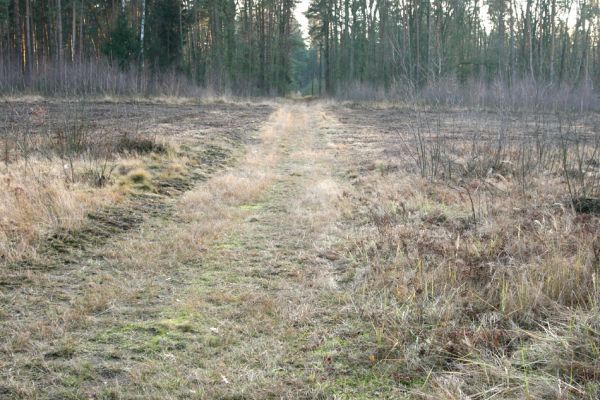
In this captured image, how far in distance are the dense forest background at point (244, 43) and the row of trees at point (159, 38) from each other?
9 centimetres

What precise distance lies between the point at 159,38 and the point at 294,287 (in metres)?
33.3

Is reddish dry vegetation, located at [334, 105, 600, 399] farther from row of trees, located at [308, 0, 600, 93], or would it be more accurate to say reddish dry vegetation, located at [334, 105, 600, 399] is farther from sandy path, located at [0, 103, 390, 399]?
row of trees, located at [308, 0, 600, 93]

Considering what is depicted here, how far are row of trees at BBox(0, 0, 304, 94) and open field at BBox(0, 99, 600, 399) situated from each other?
21.1 meters

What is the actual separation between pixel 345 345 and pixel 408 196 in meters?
3.77

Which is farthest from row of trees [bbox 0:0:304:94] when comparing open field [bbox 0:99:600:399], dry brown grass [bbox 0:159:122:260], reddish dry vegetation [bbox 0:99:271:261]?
open field [bbox 0:99:600:399]

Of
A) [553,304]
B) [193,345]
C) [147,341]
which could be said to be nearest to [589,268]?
[553,304]

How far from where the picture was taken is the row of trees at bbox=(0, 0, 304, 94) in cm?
2944

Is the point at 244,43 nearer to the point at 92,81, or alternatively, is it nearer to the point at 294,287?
the point at 92,81

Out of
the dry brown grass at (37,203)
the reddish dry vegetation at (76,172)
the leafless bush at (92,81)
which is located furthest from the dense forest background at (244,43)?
the dry brown grass at (37,203)

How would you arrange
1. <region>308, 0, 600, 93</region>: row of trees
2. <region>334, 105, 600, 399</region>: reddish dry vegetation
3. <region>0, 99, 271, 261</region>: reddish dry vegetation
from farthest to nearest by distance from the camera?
<region>308, 0, 600, 93</region>: row of trees
<region>0, 99, 271, 261</region>: reddish dry vegetation
<region>334, 105, 600, 399</region>: reddish dry vegetation

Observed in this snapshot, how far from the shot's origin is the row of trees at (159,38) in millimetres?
29438

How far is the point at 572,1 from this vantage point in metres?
35.5

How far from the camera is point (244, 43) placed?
43.4 meters

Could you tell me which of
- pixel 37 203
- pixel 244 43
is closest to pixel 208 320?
pixel 37 203
